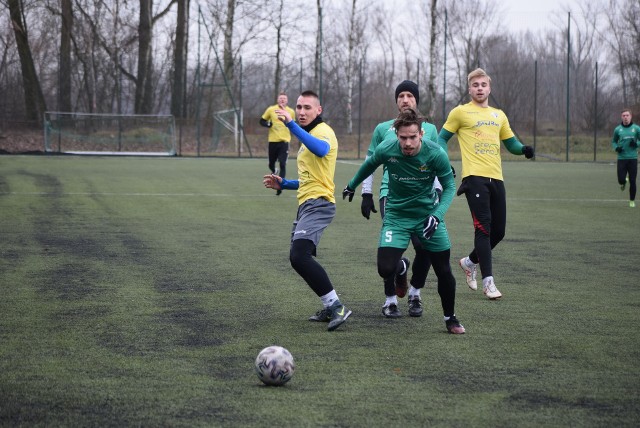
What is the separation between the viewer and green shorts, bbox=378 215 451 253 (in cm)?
668

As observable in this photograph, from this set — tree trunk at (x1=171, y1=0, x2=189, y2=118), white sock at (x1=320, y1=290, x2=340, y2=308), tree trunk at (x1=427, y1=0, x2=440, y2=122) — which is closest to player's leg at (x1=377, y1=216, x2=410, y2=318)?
white sock at (x1=320, y1=290, x2=340, y2=308)

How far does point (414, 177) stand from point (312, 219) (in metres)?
0.91

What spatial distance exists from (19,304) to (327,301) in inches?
101

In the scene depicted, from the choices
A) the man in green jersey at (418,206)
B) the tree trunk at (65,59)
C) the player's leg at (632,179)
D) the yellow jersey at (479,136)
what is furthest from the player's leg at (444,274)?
the tree trunk at (65,59)

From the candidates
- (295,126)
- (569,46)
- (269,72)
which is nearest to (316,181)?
(295,126)

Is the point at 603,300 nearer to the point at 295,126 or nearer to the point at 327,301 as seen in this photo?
the point at 327,301

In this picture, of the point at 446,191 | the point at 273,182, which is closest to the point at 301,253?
the point at 273,182

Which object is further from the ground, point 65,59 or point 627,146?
point 65,59

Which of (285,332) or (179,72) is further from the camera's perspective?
(179,72)

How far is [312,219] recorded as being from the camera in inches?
277

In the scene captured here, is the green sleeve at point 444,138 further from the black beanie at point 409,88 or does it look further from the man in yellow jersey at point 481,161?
the black beanie at point 409,88

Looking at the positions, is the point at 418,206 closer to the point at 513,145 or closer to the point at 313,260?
the point at 313,260

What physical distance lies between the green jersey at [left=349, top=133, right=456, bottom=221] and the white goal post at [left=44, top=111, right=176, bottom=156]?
30677mm

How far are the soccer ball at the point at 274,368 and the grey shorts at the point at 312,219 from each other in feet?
6.36
